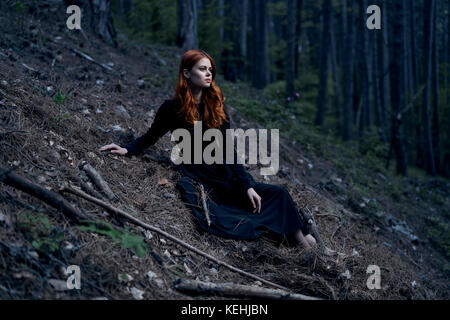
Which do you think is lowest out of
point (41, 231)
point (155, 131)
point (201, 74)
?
point (41, 231)

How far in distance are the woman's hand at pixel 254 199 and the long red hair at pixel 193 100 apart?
79 centimetres

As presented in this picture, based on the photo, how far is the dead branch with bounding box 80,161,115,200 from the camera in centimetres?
343

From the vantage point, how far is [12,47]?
5551 mm

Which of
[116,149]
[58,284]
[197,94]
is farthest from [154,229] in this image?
[197,94]

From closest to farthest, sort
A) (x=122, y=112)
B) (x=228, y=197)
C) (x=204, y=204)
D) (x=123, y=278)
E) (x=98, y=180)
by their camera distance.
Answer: (x=123, y=278) < (x=98, y=180) < (x=204, y=204) < (x=228, y=197) < (x=122, y=112)

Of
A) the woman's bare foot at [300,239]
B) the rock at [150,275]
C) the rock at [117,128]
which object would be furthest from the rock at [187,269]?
the rock at [117,128]

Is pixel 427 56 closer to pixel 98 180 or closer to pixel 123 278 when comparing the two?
pixel 98 180

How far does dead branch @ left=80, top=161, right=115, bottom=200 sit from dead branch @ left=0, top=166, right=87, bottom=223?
558 mm

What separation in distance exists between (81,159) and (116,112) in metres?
1.50

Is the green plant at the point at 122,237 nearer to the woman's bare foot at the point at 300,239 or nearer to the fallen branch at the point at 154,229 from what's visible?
the fallen branch at the point at 154,229

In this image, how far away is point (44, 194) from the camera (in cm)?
281

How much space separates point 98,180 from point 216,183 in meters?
1.24
